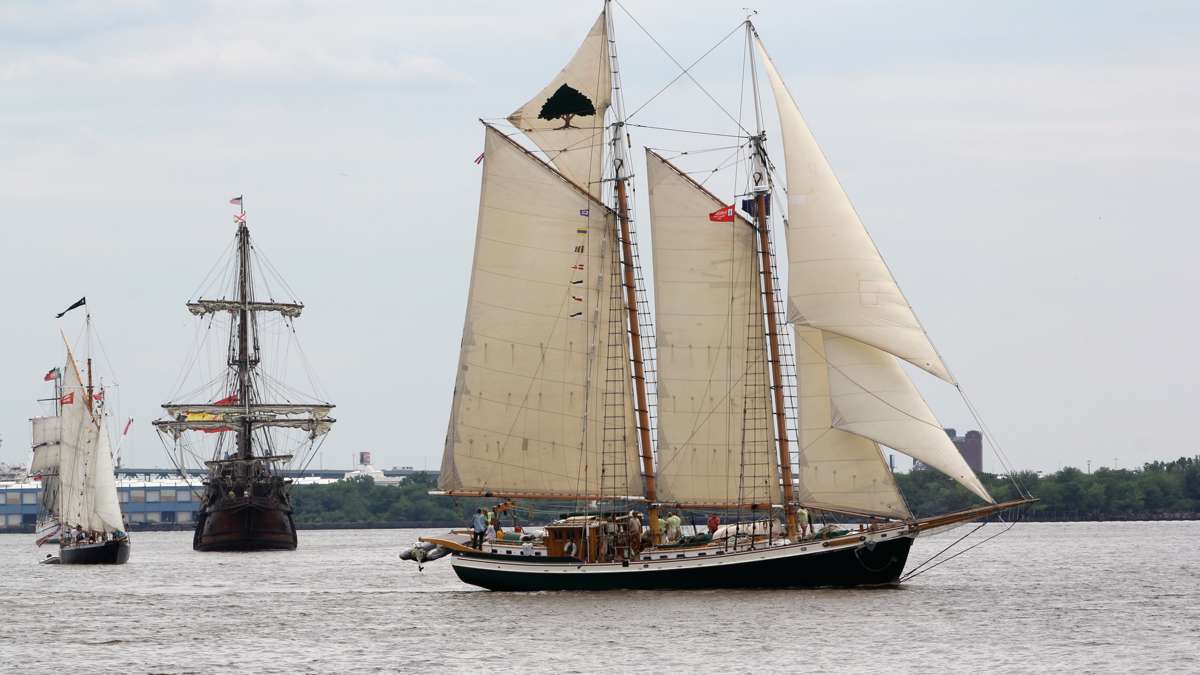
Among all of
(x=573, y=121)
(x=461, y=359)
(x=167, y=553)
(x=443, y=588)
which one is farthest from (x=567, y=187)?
(x=167, y=553)

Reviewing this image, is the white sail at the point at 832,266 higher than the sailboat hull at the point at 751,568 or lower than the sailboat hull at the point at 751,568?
higher

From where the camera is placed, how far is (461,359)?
225 ft

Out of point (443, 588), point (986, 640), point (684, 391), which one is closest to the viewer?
point (986, 640)

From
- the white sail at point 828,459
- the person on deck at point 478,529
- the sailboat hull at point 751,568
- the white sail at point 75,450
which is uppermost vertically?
the white sail at point 75,450

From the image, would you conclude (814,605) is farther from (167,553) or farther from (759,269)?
(167,553)

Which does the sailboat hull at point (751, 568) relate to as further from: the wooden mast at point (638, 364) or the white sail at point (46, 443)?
the white sail at point (46, 443)

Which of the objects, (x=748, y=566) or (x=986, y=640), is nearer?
(x=986, y=640)

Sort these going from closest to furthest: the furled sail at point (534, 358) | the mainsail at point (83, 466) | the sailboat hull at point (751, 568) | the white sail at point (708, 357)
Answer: the sailboat hull at point (751, 568) → the white sail at point (708, 357) → the furled sail at point (534, 358) → the mainsail at point (83, 466)

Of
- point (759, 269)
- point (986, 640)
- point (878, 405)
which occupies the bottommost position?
point (986, 640)

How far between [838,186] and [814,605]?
13.9 metres

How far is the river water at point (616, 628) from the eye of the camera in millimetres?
49656

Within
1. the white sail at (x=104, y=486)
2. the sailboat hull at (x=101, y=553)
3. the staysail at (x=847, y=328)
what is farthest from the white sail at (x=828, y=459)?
the sailboat hull at (x=101, y=553)

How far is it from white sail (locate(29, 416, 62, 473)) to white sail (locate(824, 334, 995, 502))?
307 feet

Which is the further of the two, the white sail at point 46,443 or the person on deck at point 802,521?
the white sail at point 46,443
